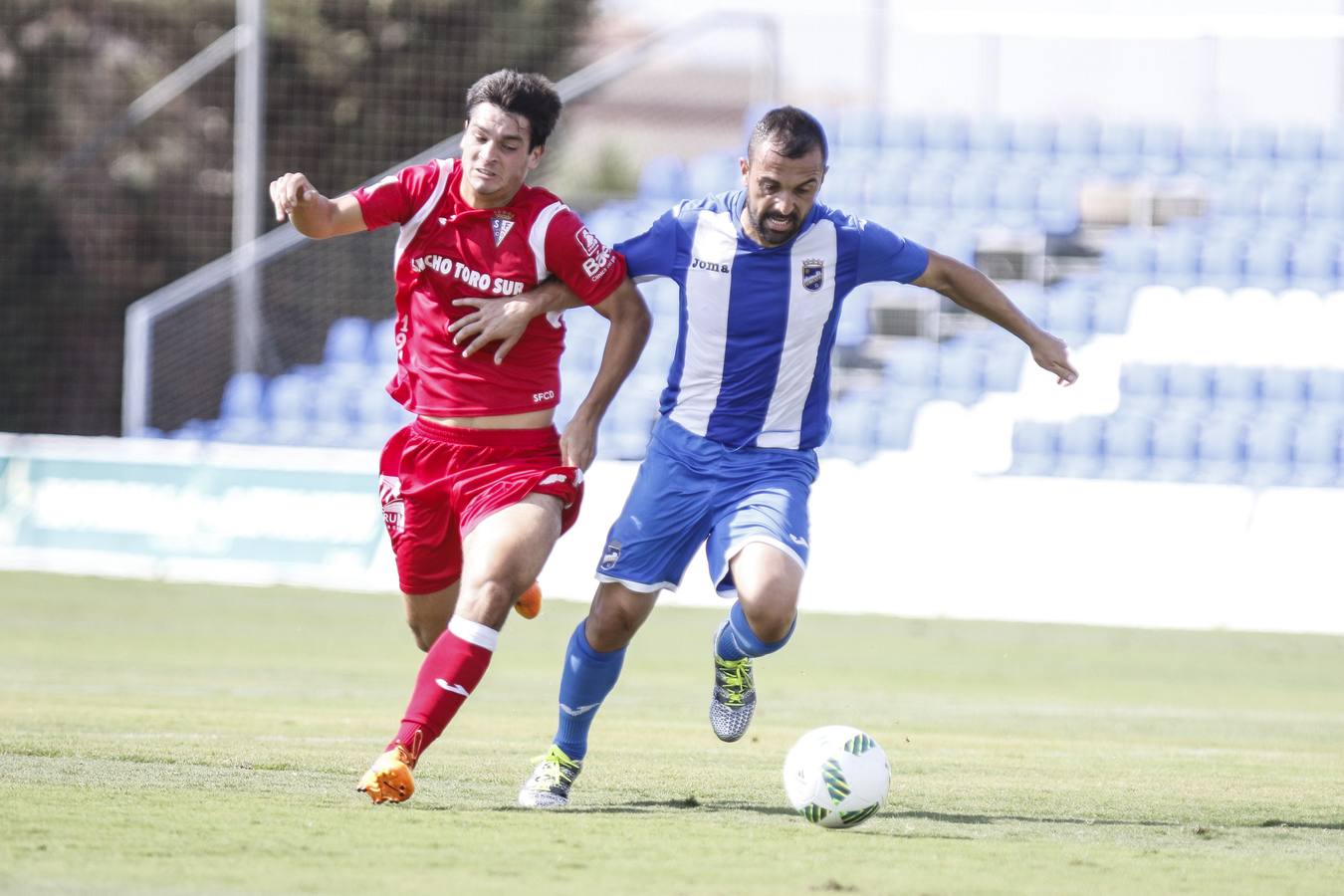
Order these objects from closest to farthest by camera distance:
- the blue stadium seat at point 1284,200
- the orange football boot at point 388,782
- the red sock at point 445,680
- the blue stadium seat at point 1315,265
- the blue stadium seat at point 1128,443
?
the orange football boot at point 388,782 → the red sock at point 445,680 → the blue stadium seat at point 1128,443 → the blue stadium seat at point 1315,265 → the blue stadium seat at point 1284,200

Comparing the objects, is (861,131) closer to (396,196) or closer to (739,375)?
(739,375)

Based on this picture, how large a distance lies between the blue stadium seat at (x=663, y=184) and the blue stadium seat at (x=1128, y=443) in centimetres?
619

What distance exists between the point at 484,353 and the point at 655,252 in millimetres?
715

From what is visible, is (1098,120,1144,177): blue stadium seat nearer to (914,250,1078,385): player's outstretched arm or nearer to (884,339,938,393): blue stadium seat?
(884,339,938,393): blue stadium seat

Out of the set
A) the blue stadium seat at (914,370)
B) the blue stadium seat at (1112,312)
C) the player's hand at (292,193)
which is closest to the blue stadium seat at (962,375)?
the blue stadium seat at (914,370)

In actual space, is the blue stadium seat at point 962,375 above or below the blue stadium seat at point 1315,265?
below

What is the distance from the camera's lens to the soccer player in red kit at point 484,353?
21.0 ft

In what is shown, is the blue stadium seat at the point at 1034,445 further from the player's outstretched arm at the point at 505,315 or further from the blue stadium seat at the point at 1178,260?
the player's outstretched arm at the point at 505,315

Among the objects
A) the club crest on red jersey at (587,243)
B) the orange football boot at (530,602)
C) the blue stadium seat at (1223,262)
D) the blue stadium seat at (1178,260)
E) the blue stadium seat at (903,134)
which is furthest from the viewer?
the blue stadium seat at (903,134)

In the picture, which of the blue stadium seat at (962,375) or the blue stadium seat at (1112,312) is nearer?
the blue stadium seat at (962,375)

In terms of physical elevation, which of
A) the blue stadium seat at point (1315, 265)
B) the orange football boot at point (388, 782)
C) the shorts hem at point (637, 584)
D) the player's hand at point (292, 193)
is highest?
the blue stadium seat at point (1315, 265)

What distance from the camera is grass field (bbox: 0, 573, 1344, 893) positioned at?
16.3ft

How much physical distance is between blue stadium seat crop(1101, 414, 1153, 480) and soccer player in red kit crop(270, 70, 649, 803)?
41.6ft

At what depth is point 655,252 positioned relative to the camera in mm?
6703
